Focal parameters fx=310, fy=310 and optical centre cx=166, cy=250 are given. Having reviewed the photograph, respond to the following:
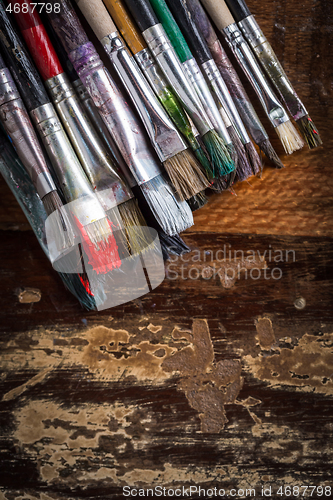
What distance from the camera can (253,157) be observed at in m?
0.75

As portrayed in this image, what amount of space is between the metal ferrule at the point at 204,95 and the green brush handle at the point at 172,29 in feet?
0.06

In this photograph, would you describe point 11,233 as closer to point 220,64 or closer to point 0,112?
point 0,112

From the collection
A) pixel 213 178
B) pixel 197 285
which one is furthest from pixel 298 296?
pixel 213 178

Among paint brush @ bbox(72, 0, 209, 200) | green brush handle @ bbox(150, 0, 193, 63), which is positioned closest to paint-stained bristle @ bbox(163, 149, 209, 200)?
paint brush @ bbox(72, 0, 209, 200)

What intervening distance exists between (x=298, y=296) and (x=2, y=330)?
2.58 feet

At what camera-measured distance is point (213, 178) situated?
0.72 meters

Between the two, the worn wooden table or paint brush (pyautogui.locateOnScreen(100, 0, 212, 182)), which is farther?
the worn wooden table

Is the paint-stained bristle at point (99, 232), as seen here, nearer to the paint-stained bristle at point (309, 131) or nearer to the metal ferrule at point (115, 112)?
the metal ferrule at point (115, 112)

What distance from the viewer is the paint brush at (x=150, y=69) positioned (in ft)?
2.25

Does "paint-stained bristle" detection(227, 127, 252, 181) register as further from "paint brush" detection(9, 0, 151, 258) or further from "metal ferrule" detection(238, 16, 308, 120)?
"paint brush" detection(9, 0, 151, 258)

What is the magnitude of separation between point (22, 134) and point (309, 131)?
2.20ft

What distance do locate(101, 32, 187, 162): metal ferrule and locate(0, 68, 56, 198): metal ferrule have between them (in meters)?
0.23

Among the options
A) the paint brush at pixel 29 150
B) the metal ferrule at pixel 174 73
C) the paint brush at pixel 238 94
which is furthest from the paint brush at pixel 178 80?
the paint brush at pixel 29 150

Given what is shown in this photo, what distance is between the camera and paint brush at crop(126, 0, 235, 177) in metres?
0.68
